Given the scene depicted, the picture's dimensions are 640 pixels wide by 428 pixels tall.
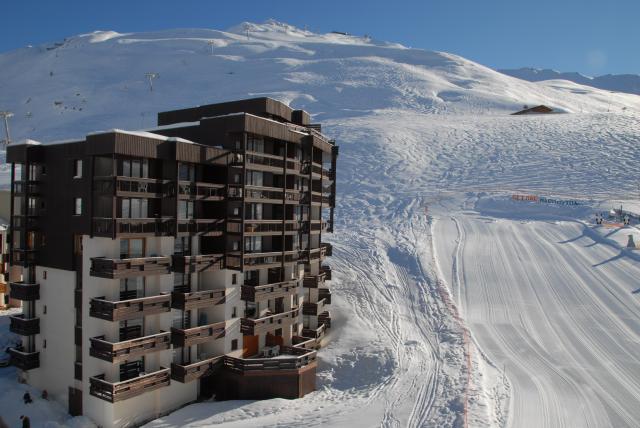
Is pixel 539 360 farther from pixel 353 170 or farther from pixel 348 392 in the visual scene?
pixel 353 170

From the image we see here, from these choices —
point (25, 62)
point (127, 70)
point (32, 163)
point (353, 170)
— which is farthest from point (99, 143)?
point (25, 62)

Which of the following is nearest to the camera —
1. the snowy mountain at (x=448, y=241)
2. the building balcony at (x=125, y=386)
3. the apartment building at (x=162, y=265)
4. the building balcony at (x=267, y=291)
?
the building balcony at (x=125, y=386)

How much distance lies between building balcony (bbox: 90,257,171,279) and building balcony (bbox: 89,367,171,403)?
15.3 ft

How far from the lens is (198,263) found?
24.7 meters

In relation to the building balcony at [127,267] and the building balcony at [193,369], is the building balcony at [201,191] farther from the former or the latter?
the building balcony at [193,369]

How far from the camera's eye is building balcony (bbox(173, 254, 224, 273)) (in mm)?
24172

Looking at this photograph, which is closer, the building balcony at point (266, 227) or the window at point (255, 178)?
the building balcony at point (266, 227)

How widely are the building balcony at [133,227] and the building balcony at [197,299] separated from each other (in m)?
3.11

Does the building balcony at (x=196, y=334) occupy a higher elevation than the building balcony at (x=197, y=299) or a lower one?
lower

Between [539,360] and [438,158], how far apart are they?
5515cm

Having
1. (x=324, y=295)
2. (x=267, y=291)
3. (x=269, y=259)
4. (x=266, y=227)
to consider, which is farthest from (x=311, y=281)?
(x=266, y=227)

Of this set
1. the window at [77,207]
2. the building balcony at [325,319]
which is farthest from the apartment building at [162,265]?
the building balcony at [325,319]

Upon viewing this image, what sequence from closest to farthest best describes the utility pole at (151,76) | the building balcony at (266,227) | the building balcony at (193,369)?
the building balcony at (193,369)
the building balcony at (266,227)
the utility pole at (151,76)

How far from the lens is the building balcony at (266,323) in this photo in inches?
1058
